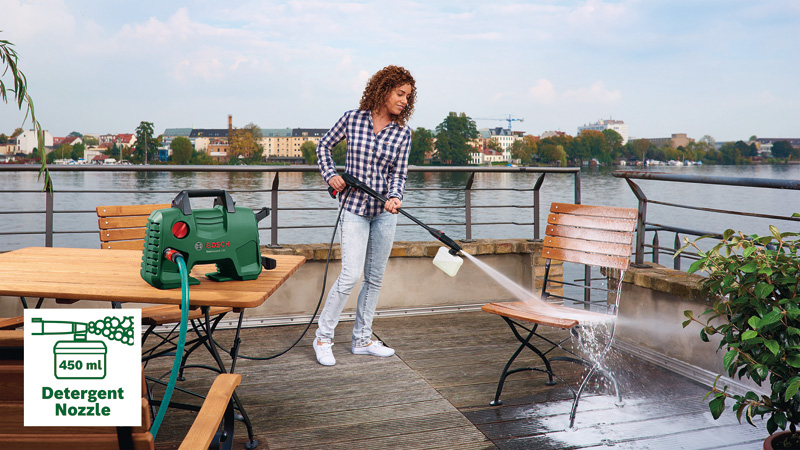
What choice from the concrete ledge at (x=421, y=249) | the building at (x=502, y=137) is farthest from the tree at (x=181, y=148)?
the concrete ledge at (x=421, y=249)

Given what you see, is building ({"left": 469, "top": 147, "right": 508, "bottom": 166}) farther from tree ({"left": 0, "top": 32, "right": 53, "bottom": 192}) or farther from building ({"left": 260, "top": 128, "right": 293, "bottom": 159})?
tree ({"left": 0, "top": 32, "right": 53, "bottom": 192})

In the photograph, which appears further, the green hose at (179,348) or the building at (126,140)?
the building at (126,140)

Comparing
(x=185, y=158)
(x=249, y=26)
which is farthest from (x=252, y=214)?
(x=249, y=26)

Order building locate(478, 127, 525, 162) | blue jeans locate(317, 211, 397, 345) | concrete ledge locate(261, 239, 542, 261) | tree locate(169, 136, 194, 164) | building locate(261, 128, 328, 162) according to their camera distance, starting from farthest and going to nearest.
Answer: building locate(478, 127, 525, 162)
tree locate(169, 136, 194, 164)
building locate(261, 128, 328, 162)
concrete ledge locate(261, 239, 542, 261)
blue jeans locate(317, 211, 397, 345)

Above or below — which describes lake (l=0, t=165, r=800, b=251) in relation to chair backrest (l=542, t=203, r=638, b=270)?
below

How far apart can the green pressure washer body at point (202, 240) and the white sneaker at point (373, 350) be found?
1587 mm

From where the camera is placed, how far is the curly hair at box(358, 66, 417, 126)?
3223 mm

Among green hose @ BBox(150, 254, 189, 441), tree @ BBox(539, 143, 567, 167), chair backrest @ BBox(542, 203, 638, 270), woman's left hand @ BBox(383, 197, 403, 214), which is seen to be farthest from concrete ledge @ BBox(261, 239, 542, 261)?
tree @ BBox(539, 143, 567, 167)

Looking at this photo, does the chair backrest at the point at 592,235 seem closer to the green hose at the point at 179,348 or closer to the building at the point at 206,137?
the green hose at the point at 179,348

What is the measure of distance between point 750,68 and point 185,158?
64285 millimetres

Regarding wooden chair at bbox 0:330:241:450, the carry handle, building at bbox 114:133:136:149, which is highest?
building at bbox 114:133:136:149

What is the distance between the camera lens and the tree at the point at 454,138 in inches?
1697

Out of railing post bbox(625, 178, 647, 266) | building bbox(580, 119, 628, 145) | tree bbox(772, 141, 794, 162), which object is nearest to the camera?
railing post bbox(625, 178, 647, 266)

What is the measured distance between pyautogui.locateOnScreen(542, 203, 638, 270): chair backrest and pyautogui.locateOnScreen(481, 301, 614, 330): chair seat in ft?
0.87
